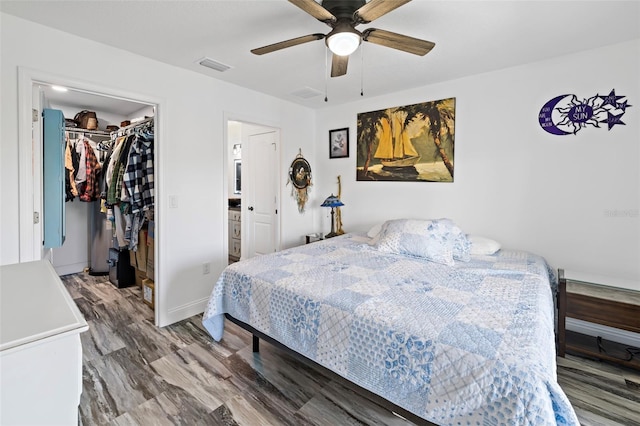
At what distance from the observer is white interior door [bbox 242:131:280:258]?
437 centimetres

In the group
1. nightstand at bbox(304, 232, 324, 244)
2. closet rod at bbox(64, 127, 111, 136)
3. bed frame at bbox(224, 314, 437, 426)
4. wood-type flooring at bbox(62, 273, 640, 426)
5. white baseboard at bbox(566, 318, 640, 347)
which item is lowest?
wood-type flooring at bbox(62, 273, 640, 426)

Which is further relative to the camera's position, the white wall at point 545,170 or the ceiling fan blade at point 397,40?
the white wall at point 545,170

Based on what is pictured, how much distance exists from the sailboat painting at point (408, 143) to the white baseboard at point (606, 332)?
1676 millimetres

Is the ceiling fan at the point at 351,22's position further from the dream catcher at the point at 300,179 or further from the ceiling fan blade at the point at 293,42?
the dream catcher at the point at 300,179

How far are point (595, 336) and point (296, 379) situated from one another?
2498 millimetres

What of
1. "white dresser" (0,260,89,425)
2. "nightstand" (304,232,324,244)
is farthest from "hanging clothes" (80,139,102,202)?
"white dresser" (0,260,89,425)

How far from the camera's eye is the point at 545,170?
280cm

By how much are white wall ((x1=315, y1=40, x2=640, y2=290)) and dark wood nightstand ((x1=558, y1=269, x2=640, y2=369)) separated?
35 cm

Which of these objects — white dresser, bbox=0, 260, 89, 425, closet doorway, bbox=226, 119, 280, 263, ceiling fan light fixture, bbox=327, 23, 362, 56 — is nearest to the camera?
white dresser, bbox=0, 260, 89, 425

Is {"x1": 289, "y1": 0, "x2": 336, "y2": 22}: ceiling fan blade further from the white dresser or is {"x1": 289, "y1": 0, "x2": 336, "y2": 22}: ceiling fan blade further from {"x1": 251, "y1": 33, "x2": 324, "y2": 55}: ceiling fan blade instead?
the white dresser

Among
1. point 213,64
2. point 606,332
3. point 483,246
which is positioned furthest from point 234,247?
point 606,332

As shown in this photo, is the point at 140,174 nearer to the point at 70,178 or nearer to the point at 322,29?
the point at 70,178

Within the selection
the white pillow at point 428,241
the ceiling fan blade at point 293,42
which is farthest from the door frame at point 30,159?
the white pillow at point 428,241

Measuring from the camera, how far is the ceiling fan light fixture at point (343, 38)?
5.75 feet
